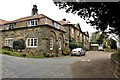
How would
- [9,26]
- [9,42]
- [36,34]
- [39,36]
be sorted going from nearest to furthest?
[39,36], [36,34], [9,42], [9,26]

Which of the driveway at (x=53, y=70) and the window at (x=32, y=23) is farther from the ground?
the window at (x=32, y=23)

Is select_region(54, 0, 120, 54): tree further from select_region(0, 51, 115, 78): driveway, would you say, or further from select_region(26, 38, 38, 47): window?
select_region(26, 38, 38, 47): window

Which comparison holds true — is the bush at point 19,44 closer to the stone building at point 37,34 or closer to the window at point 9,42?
the stone building at point 37,34

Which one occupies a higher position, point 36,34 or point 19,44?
point 36,34

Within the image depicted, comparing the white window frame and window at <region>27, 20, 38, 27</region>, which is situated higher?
window at <region>27, 20, 38, 27</region>

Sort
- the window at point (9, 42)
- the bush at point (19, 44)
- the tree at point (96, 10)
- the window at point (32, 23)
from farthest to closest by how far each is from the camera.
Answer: the window at point (9, 42), the bush at point (19, 44), the window at point (32, 23), the tree at point (96, 10)

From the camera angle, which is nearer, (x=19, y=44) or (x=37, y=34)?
(x=37, y=34)

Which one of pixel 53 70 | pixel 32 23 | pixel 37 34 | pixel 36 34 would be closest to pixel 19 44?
pixel 36 34

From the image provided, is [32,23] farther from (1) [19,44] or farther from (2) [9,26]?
(2) [9,26]

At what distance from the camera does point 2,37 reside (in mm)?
38438

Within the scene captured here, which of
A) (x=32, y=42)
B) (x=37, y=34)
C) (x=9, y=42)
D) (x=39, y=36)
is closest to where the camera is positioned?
(x=39, y=36)

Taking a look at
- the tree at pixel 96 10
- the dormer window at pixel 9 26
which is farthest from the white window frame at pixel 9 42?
the tree at pixel 96 10

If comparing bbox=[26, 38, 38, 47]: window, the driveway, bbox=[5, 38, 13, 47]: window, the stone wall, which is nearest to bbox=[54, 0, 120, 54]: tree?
the driveway

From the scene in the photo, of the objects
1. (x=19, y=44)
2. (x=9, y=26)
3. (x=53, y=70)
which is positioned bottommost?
(x=53, y=70)
